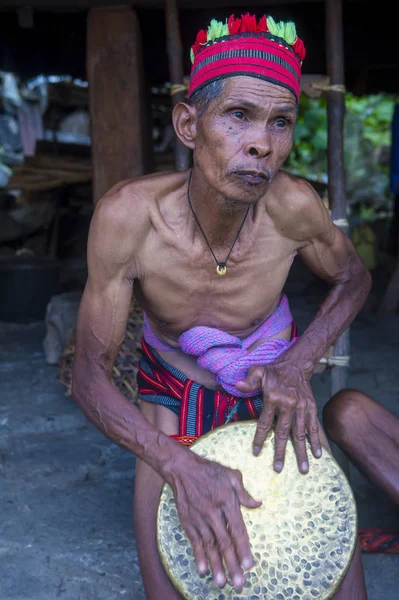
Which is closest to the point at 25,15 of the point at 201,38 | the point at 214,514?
the point at 201,38

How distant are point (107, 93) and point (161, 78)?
2411mm

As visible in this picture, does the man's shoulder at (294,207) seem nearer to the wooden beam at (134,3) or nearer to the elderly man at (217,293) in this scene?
the elderly man at (217,293)

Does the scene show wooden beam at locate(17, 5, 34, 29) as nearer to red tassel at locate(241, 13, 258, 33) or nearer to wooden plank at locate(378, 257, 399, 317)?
red tassel at locate(241, 13, 258, 33)

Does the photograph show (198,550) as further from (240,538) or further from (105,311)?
(105,311)

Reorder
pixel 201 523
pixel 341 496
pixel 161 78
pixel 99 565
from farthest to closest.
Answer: pixel 161 78
pixel 99 565
pixel 341 496
pixel 201 523

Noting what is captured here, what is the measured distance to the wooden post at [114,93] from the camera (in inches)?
135

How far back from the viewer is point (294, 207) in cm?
206

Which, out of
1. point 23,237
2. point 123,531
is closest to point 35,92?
point 23,237

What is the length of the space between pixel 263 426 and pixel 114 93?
2299 mm

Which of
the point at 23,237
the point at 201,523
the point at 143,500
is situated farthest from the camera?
the point at 23,237

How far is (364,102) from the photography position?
13.5 metres

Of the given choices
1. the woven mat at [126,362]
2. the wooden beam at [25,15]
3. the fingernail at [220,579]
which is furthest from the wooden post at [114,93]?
the fingernail at [220,579]

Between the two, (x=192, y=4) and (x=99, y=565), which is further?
(x=192, y=4)

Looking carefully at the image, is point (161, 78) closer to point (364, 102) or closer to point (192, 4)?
point (192, 4)
